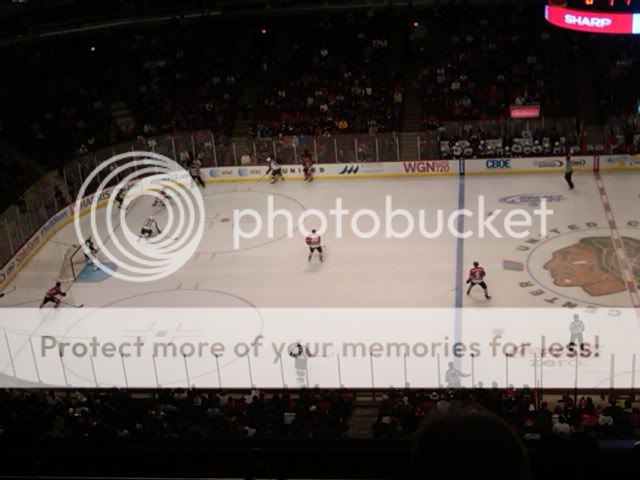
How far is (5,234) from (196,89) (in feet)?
41.1

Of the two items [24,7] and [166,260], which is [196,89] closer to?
[24,7]

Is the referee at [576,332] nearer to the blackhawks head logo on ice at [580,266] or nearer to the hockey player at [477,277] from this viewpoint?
the blackhawks head logo on ice at [580,266]

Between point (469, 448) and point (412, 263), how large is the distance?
58.3 feet

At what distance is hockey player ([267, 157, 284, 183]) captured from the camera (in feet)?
86.0

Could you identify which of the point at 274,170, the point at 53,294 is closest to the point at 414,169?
the point at 274,170

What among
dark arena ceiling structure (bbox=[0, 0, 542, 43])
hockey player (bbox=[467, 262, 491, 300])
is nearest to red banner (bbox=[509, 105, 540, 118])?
dark arena ceiling structure (bbox=[0, 0, 542, 43])

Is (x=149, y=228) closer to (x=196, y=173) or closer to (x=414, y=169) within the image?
(x=196, y=173)

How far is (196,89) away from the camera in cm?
3089

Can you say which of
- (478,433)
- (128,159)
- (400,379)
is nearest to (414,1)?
(128,159)

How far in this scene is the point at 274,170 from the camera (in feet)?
86.1

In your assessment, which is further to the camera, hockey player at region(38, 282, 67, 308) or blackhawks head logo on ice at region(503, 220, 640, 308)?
hockey player at region(38, 282, 67, 308)

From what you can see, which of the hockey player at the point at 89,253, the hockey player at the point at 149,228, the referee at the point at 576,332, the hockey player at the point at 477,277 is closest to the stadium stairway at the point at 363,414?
the referee at the point at 576,332

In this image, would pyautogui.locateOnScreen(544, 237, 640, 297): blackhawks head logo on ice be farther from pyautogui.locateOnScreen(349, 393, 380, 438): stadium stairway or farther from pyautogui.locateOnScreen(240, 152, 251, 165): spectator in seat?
pyautogui.locateOnScreen(240, 152, 251, 165): spectator in seat

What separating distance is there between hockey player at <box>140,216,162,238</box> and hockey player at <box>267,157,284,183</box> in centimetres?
457
